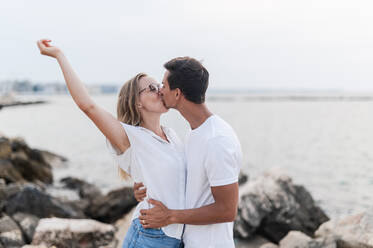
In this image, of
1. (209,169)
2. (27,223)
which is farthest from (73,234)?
(209,169)

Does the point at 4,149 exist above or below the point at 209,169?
below

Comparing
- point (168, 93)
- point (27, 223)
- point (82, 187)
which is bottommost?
point (82, 187)

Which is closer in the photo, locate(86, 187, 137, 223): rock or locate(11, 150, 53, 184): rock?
locate(86, 187, 137, 223): rock

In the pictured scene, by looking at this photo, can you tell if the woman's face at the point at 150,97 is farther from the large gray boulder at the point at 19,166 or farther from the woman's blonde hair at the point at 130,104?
the large gray boulder at the point at 19,166

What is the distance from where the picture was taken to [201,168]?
245 cm

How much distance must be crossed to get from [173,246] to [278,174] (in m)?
5.22

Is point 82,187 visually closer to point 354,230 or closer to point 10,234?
point 10,234

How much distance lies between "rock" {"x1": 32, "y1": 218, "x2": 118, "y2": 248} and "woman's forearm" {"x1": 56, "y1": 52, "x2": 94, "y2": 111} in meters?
3.67

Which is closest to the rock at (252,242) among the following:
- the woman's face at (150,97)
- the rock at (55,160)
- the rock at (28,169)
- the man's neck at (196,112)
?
the woman's face at (150,97)

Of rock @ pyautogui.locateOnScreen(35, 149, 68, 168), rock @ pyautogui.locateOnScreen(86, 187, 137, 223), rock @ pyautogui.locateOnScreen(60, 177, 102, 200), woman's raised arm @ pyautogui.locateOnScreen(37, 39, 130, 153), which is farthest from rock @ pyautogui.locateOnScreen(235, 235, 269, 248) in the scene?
rock @ pyautogui.locateOnScreen(35, 149, 68, 168)

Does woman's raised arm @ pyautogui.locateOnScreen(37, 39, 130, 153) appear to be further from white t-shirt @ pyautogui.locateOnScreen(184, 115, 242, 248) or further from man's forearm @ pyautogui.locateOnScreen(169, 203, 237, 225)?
man's forearm @ pyautogui.locateOnScreen(169, 203, 237, 225)

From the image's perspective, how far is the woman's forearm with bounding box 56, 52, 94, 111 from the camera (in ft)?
8.56

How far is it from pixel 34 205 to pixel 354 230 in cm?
590

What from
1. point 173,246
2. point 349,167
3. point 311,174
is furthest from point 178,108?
point 349,167
